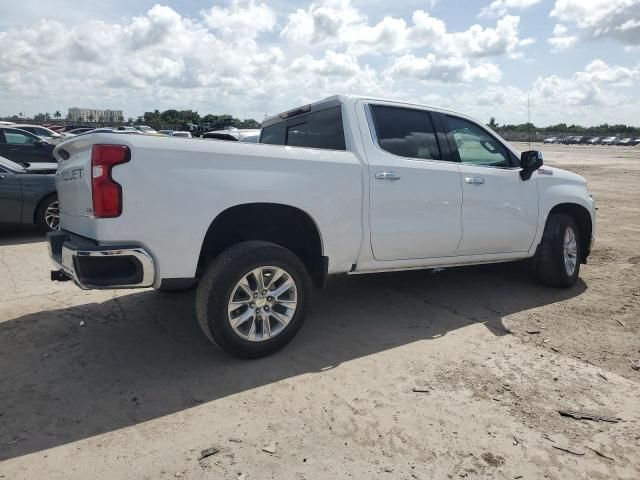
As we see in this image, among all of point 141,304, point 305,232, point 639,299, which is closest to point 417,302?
point 305,232

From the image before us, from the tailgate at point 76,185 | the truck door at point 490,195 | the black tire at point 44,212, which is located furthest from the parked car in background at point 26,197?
the truck door at point 490,195

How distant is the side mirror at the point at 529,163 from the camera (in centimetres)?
505

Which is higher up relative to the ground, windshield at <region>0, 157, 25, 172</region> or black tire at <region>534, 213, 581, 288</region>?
windshield at <region>0, 157, 25, 172</region>

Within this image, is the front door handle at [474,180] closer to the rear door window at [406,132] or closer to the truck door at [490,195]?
the truck door at [490,195]

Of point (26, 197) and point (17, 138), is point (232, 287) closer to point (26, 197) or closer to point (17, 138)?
point (26, 197)

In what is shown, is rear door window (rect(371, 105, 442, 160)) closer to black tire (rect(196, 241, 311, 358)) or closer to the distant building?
black tire (rect(196, 241, 311, 358))

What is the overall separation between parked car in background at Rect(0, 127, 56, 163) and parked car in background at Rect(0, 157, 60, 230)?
515cm

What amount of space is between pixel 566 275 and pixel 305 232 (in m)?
3.14

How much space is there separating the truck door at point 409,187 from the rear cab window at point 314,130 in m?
0.25

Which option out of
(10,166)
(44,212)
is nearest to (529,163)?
(44,212)

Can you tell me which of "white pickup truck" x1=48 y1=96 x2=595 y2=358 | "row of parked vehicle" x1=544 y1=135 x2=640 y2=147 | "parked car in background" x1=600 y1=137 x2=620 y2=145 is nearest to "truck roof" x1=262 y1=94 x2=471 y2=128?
"white pickup truck" x1=48 y1=96 x2=595 y2=358

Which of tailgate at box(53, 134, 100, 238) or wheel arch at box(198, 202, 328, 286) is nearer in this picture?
tailgate at box(53, 134, 100, 238)

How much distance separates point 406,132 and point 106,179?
257 centimetres

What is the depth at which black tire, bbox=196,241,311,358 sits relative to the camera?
3.41m
